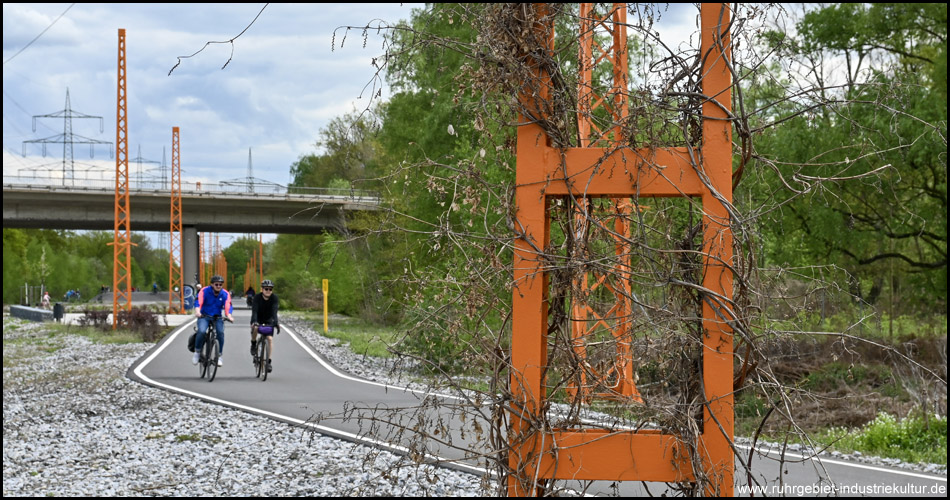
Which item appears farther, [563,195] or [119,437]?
[119,437]

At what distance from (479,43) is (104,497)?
5920 millimetres

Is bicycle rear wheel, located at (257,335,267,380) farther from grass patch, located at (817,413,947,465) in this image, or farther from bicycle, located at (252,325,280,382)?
grass patch, located at (817,413,947,465)

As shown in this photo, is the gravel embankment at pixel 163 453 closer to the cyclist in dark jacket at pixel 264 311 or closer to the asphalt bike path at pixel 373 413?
the asphalt bike path at pixel 373 413

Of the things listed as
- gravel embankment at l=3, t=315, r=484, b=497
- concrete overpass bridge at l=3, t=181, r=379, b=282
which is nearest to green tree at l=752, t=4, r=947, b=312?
gravel embankment at l=3, t=315, r=484, b=497

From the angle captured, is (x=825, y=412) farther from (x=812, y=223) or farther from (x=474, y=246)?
(x=474, y=246)

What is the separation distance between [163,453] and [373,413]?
6.85m

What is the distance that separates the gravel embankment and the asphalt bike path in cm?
30

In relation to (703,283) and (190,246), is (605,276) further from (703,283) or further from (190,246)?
(190,246)

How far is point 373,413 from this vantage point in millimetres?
3639

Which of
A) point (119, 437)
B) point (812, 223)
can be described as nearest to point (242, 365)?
point (119, 437)

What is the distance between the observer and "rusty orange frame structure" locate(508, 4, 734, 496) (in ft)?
10.8

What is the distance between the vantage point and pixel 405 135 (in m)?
30.4

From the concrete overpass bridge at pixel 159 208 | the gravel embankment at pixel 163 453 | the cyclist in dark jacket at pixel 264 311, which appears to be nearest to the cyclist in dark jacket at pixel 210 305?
the cyclist in dark jacket at pixel 264 311

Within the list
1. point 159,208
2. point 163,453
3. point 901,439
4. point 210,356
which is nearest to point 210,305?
point 210,356
